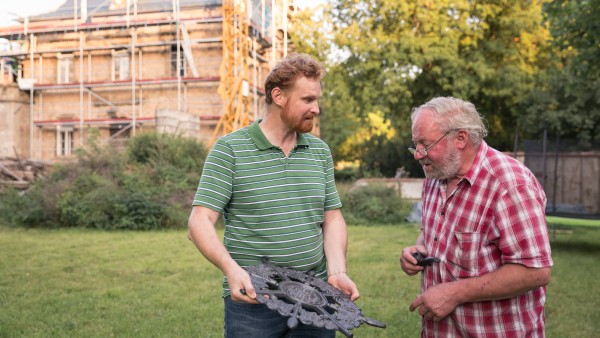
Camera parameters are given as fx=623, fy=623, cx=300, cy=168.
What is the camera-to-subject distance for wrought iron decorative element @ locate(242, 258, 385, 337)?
251 centimetres

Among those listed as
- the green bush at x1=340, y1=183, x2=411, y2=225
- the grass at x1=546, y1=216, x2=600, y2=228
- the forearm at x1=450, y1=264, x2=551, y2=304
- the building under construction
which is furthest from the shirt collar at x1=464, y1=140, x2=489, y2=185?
the building under construction

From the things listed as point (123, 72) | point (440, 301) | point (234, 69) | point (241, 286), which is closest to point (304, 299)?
point (241, 286)

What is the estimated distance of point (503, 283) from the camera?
2.76 m

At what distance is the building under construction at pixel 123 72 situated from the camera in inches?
1146

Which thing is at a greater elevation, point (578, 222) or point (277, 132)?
point (277, 132)

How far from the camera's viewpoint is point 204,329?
6594 mm

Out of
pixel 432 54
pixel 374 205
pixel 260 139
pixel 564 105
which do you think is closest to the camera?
pixel 260 139

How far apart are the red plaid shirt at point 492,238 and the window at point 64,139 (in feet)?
107

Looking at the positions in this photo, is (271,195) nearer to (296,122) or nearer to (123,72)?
(296,122)

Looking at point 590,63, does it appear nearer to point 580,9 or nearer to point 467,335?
point 580,9

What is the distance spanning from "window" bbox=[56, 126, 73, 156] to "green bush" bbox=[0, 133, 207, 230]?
1564cm

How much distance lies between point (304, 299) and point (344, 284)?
42cm

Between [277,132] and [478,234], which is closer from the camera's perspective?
[478,234]

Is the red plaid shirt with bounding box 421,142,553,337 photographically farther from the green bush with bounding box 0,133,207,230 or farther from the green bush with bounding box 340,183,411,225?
the green bush with bounding box 340,183,411,225
